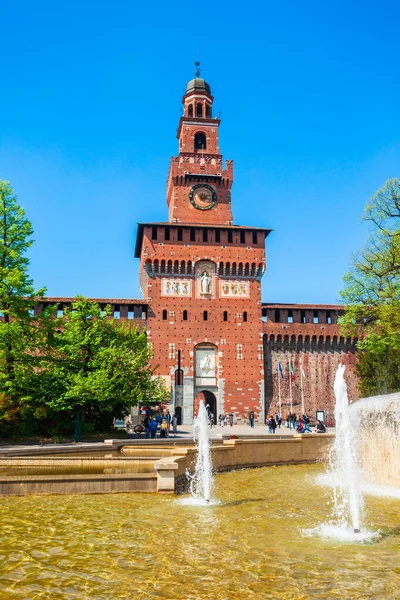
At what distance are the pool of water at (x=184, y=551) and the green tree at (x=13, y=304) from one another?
12.8m

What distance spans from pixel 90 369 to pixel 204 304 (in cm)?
1727

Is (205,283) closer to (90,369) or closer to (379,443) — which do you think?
(90,369)

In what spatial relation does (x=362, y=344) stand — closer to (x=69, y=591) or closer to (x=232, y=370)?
(x=232, y=370)

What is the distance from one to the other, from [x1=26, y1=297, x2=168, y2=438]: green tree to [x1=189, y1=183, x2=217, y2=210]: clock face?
1933 cm

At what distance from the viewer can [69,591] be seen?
16.3ft

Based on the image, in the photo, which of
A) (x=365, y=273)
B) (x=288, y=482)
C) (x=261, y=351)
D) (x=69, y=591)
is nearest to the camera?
(x=69, y=591)

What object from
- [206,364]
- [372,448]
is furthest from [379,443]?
[206,364]

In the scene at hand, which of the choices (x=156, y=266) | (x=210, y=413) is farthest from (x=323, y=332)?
(x=156, y=266)

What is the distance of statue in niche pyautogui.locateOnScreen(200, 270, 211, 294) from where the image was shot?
40.8 metres

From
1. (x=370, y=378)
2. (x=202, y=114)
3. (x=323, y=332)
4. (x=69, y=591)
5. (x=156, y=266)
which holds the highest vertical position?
(x=202, y=114)

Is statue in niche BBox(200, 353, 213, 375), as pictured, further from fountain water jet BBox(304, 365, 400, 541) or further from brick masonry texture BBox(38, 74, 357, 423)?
fountain water jet BBox(304, 365, 400, 541)

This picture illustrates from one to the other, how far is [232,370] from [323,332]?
807 centimetres

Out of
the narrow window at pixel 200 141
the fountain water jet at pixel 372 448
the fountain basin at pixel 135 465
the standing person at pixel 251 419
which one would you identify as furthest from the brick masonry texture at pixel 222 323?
the fountain water jet at pixel 372 448

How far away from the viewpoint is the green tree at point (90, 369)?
Result: 22750mm
